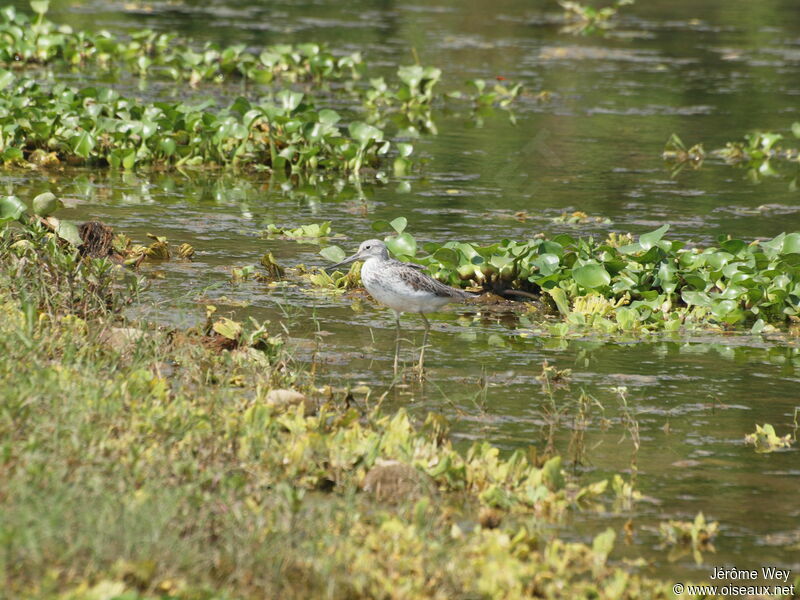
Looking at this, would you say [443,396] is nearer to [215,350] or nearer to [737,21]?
[215,350]

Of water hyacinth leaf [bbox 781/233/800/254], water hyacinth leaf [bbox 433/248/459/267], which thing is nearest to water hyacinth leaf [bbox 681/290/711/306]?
water hyacinth leaf [bbox 781/233/800/254]

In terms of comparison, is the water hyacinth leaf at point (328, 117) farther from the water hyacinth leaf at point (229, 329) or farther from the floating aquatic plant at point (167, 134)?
the water hyacinth leaf at point (229, 329)

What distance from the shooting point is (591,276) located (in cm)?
805

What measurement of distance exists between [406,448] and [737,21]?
2087 centimetres

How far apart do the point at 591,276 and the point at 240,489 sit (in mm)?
3853

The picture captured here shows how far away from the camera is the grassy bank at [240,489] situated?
4.08 metres

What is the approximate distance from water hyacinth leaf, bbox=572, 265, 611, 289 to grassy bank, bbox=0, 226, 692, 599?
2.26m

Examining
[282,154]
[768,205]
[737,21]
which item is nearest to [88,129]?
[282,154]

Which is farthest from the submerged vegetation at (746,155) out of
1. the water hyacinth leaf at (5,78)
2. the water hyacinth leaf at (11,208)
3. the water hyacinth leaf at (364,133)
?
the water hyacinth leaf at (11,208)

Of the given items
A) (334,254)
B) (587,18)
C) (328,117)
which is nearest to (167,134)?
(328,117)

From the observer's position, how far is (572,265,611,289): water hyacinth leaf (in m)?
8.02

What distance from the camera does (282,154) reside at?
465 inches

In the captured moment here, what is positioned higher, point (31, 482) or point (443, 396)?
point (31, 482)

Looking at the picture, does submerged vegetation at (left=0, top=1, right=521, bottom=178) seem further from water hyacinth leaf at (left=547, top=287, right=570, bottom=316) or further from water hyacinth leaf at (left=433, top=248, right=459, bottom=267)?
water hyacinth leaf at (left=547, top=287, right=570, bottom=316)
